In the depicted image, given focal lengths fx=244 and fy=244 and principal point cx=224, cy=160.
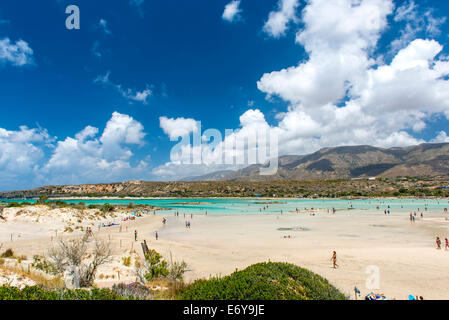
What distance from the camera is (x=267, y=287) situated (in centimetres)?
562

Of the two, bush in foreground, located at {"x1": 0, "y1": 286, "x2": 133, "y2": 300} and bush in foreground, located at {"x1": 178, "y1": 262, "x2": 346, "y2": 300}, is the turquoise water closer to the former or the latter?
bush in foreground, located at {"x1": 178, "y1": 262, "x2": 346, "y2": 300}

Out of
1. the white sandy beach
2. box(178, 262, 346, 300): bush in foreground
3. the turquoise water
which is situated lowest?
the turquoise water

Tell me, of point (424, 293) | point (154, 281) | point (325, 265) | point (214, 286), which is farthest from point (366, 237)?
point (214, 286)

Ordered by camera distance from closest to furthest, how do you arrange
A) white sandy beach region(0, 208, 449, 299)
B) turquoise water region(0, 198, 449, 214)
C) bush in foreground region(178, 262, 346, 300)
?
1. bush in foreground region(178, 262, 346, 300)
2. white sandy beach region(0, 208, 449, 299)
3. turquoise water region(0, 198, 449, 214)

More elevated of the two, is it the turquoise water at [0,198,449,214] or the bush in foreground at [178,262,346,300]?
the bush in foreground at [178,262,346,300]

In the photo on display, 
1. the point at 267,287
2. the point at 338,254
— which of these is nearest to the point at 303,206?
the point at 338,254

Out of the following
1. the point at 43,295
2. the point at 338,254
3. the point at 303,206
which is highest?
the point at 43,295

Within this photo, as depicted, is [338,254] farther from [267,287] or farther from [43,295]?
[43,295]

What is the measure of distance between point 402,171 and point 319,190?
353 feet

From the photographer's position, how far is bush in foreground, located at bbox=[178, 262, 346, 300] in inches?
213

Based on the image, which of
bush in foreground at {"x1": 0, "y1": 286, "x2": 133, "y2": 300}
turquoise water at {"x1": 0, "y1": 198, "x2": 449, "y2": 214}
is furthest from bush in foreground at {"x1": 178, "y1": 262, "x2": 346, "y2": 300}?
turquoise water at {"x1": 0, "y1": 198, "x2": 449, "y2": 214}
